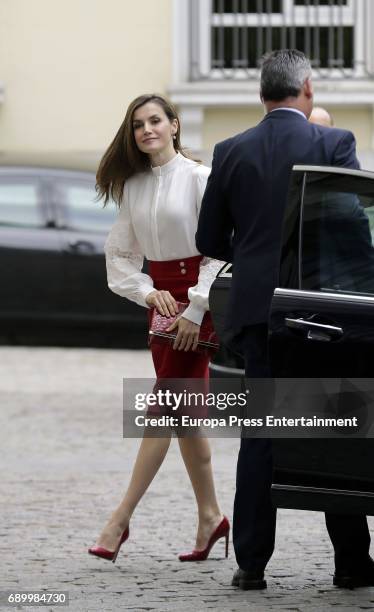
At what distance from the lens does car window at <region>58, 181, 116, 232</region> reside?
13.8 metres

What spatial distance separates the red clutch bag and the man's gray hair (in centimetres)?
90

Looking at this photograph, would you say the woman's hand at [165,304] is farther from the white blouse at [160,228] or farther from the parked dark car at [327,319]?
the parked dark car at [327,319]

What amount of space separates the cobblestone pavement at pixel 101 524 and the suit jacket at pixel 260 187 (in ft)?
3.11

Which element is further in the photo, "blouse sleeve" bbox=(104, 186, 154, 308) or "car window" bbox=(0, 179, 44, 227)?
"car window" bbox=(0, 179, 44, 227)

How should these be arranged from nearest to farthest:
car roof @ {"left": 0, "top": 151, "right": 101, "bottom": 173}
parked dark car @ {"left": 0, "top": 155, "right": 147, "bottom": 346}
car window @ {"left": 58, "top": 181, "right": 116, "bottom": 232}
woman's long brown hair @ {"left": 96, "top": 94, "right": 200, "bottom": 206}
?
woman's long brown hair @ {"left": 96, "top": 94, "right": 200, "bottom": 206} < parked dark car @ {"left": 0, "top": 155, "right": 147, "bottom": 346} < car window @ {"left": 58, "top": 181, "right": 116, "bottom": 232} < car roof @ {"left": 0, "top": 151, "right": 101, "bottom": 173}

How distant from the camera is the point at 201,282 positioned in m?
6.10

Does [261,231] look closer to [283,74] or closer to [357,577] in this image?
[283,74]

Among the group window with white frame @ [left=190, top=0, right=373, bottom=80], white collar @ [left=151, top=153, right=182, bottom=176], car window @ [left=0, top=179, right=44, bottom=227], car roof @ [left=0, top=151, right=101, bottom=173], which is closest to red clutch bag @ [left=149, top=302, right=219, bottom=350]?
white collar @ [left=151, top=153, right=182, bottom=176]

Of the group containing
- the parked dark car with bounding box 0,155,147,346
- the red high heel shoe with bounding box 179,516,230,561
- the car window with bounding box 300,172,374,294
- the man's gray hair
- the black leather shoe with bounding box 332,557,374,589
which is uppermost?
the man's gray hair

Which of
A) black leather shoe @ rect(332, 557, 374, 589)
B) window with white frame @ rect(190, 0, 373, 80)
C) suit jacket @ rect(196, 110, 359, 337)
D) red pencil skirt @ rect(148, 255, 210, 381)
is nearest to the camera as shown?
suit jacket @ rect(196, 110, 359, 337)

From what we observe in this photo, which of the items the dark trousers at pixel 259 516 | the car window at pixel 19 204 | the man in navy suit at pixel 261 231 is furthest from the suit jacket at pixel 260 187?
the car window at pixel 19 204

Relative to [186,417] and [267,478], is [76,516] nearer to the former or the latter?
[186,417]

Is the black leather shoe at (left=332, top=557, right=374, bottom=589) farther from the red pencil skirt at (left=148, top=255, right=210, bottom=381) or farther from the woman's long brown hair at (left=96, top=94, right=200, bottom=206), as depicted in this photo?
the woman's long brown hair at (left=96, top=94, right=200, bottom=206)

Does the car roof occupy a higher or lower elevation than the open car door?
lower
